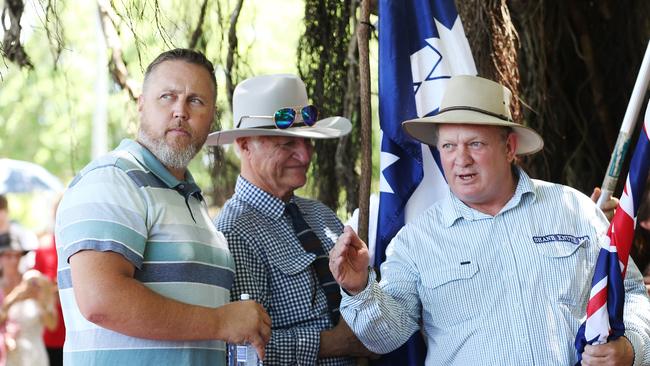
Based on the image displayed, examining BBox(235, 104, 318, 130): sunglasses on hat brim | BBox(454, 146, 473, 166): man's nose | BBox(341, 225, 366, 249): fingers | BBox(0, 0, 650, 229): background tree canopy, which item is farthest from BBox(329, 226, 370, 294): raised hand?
BBox(0, 0, 650, 229): background tree canopy

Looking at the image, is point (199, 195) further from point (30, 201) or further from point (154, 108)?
point (30, 201)

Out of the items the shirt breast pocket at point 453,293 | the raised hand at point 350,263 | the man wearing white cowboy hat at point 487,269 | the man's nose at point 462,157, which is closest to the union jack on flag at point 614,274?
the man wearing white cowboy hat at point 487,269

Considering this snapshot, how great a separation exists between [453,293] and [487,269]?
0.13 m

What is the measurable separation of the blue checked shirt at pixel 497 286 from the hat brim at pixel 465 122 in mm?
215

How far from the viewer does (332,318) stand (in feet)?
11.9

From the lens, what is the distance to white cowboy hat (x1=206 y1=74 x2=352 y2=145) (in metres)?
3.85

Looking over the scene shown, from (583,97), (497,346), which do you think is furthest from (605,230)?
(583,97)

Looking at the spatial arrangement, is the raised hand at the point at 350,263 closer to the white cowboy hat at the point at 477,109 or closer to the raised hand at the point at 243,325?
the raised hand at the point at 243,325

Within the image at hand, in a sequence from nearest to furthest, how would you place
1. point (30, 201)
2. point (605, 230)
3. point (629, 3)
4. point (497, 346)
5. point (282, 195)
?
point (497, 346) → point (605, 230) → point (282, 195) → point (629, 3) → point (30, 201)

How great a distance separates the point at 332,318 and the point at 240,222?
17.2 inches

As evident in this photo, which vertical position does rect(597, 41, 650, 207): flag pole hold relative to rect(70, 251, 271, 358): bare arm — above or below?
above

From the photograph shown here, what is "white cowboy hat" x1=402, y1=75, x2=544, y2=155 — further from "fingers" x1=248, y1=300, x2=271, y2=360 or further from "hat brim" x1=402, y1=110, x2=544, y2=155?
"fingers" x1=248, y1=300, x2=271, y2=360

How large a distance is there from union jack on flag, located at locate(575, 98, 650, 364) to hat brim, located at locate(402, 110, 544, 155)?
1.95 feet

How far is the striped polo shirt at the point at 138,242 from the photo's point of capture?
266cm
